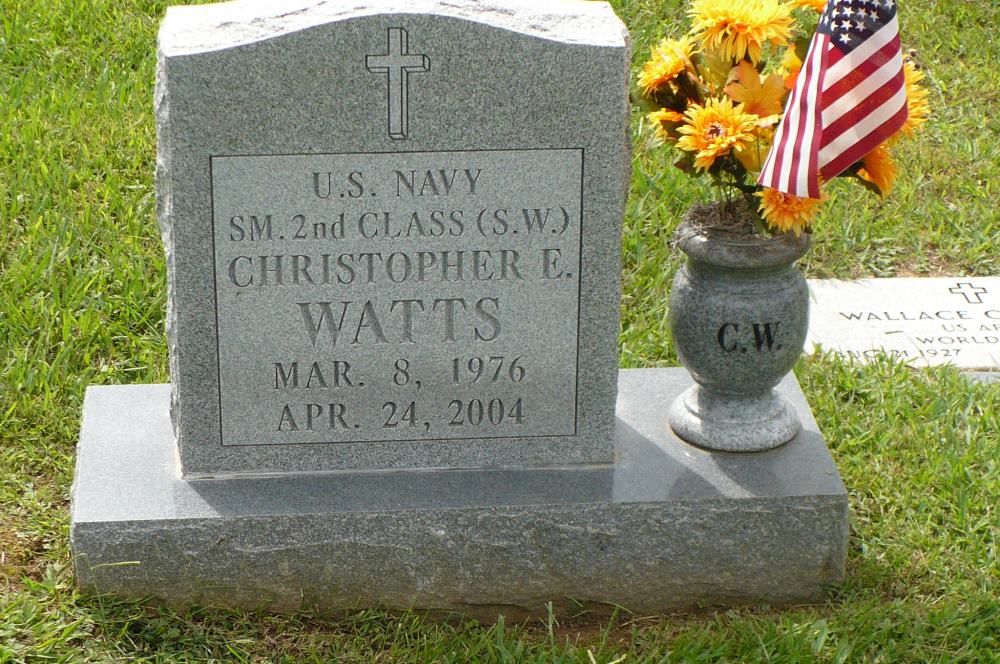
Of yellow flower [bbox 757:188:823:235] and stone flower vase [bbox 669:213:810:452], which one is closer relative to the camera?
yellow flower [bbox 757:188:823:235]

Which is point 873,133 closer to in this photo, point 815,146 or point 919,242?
point 815,146

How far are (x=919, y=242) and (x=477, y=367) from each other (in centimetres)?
262

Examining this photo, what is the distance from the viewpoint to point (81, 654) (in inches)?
134

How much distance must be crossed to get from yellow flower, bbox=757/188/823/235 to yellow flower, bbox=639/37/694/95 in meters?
0.39

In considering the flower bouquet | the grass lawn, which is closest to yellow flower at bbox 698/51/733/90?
the flower bouquet

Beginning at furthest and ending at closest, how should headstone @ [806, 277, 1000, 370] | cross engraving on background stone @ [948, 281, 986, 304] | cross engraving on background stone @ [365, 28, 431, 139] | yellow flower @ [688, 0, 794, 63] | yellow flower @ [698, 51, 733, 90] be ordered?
cross engraving on background stone @ [948, 281, 986, 304] → headstone @ [806, 277, 1000, 370] → yellow flower @ [698, 51, 733, 90] → yellow flower @ [688, 0, 794, 63] → cross engraving on background stone @ [365, 28, 431, 139]

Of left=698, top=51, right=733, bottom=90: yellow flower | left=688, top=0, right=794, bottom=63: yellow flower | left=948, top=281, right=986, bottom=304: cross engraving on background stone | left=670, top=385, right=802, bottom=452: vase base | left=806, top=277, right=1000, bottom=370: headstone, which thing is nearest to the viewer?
left=688, top=0, right=794, bottom=63: yellow flower

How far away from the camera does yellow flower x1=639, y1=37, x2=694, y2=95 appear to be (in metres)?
3.52

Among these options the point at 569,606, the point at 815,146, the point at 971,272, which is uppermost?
the point at 815,146

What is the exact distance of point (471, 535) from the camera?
3.55m

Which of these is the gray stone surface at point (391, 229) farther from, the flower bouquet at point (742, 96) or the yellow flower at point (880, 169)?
the yellow flower at point (880, 169)

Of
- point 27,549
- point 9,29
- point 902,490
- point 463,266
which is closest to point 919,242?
point 902,490

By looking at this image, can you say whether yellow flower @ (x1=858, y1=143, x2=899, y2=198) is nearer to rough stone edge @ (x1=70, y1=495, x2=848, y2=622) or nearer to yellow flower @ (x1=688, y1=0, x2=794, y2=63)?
yellow flower @ (x1=688, y1=0, x2=794, y2=63)

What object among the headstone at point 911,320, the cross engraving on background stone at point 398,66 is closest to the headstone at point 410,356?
the cross engraving on background stone at point 398,66
